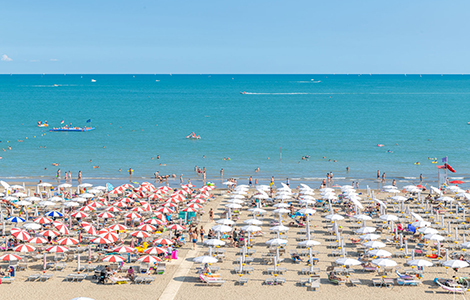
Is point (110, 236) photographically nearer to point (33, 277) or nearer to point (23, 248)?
point (23, 248)

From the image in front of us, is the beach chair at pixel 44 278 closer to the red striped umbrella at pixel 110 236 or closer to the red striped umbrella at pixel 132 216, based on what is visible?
the red striped umbrella at pixel 110 236

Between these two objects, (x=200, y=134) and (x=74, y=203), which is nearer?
(x=74, y=203)

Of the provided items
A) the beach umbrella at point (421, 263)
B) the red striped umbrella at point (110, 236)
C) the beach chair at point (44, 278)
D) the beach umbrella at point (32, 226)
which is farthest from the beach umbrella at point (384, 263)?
Result: the beach umbrella at point (32, 226)

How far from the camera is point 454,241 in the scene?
28.1 meters

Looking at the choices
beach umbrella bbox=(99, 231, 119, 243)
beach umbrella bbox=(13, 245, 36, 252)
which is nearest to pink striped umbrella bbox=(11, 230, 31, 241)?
beach umbrella bbox=(13, 245, 36, 252)

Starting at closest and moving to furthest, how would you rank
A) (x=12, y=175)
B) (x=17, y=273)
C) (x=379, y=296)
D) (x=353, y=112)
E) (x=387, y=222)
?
(x=379, y=296), (x=17, y=273), (x=387, y=222), (x=12, y=175), (x=353, y=112)

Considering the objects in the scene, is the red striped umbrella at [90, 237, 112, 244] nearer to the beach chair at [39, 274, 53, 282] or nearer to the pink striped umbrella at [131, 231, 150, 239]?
the pink striped umbrella at [131, 231, 150, 239]

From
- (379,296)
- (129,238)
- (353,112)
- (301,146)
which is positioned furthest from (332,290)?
(353,112)

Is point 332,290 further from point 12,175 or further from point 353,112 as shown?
point 353,112

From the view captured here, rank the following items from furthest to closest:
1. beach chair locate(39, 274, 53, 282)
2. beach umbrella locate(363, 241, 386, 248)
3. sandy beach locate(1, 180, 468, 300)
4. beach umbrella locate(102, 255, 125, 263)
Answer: beach umbrella locate(363, 241, 386, 248), beach umbrella locate(102, 255, 125, 263), beach chair locate(39, 274, 53, 282), sandy beach locate(1, 180, 468, 300)

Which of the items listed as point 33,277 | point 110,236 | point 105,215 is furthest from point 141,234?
point 33,277

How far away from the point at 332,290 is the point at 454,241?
10.1 m

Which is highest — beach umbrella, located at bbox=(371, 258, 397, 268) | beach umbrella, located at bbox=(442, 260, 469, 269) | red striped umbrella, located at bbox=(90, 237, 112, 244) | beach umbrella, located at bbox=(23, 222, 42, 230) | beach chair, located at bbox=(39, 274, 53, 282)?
beach umbrella, located at bbox=(442, 260, 469, 269)

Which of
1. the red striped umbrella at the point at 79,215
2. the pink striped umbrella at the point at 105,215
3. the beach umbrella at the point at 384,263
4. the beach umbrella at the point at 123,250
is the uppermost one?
the beach umbrella at the point at 384,263
